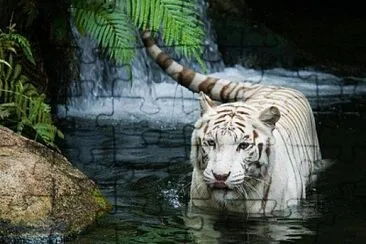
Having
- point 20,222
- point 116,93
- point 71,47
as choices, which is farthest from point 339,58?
point 20,222

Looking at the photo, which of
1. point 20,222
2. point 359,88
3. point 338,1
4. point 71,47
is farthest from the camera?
point 338,1

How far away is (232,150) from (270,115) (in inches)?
13.8

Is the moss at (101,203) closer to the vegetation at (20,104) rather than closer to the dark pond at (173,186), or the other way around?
the dark pond at (173,186)

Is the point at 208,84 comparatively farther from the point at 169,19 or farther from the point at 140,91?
the point at 140,91

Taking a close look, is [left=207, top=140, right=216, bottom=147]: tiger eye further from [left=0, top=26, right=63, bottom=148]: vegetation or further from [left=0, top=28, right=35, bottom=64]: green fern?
[left=0, top=28, right=35, bottom=64]: green fern

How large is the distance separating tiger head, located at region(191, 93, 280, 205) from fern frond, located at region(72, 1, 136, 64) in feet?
4.12

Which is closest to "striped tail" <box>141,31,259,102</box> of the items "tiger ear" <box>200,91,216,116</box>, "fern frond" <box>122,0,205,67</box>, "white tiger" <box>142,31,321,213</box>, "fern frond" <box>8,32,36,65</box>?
"fern frond" <box>122,0,205,67</box>

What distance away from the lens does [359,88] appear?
11430 millimetres

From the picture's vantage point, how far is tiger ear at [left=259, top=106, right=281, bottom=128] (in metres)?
6.20

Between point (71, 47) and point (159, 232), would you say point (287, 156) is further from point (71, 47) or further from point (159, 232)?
point (71, 47)

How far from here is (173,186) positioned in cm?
712

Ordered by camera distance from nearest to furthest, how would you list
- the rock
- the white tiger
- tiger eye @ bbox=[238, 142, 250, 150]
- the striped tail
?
the rock, the white tiger, tiger eye @ bbox=[238, 142, 250, 150], the striped tail

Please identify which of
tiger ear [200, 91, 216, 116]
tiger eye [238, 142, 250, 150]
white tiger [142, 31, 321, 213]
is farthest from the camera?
tiger ear [200, 91, 216, 116]

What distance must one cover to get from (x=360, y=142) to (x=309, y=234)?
2.69 metres
